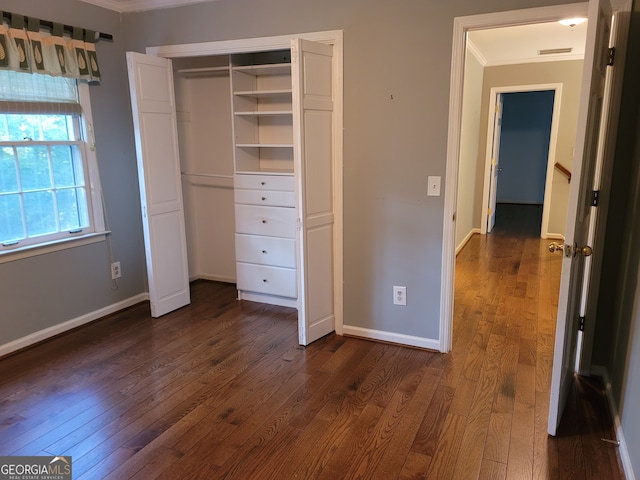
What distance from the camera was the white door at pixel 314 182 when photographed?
2.85 meters

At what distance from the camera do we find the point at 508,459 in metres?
2.04

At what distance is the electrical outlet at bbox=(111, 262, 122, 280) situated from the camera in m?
3.75

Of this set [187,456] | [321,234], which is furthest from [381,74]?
[187,456]

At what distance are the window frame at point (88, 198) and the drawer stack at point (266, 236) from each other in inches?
42.4

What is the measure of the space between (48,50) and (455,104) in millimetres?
2682

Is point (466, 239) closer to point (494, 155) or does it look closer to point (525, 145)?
point (494, 155)

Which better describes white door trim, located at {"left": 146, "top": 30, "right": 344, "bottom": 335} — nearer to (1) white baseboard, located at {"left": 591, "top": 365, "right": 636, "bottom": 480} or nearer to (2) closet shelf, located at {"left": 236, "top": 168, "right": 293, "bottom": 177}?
(2) closet shelf, located at {"left": 236, "top": 168, "right": 293, "bottom": 177}

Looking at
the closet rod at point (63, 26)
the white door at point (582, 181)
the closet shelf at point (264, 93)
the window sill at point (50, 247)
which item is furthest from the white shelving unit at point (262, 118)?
the white door at point (582, 181)

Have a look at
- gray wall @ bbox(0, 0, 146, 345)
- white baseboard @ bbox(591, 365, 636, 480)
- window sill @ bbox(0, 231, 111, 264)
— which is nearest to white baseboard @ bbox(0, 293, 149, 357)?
gray wall @ bbox(0, 0, 146, 345)

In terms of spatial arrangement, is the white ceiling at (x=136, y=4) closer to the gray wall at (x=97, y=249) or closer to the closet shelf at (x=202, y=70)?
the gray wall at (x=97, y=249)

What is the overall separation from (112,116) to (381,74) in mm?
2163

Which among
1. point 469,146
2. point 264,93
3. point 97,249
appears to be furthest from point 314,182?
point 469,146

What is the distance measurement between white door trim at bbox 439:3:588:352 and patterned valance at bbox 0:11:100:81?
2.56m

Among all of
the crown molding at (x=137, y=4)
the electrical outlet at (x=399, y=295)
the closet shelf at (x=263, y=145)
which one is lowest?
the electrical outlet at (x=399, y=295)
